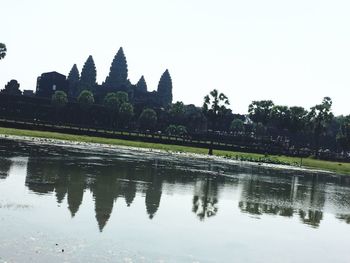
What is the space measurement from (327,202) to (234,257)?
2367cm

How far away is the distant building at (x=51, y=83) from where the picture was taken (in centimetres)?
17525

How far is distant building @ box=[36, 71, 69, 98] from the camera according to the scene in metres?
175

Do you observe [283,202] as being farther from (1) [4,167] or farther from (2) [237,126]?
(2) [237,126]

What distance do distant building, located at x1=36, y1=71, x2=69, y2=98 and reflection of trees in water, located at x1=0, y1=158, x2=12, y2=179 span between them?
459ft

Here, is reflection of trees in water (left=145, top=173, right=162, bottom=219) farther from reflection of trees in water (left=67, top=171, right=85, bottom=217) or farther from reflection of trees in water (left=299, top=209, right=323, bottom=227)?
reflection of trees in water (left=299, top=209, right=323, bottom=227)

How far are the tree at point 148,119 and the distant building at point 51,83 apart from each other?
43.4m

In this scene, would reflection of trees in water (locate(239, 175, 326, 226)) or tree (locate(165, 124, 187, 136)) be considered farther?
tree (locate(165, 124, 187, 136))

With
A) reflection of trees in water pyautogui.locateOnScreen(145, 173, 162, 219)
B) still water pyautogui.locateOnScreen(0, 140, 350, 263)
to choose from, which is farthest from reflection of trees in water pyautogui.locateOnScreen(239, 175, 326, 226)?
reflection of trees in water pyautogui.locateOnScreen(145, 173, 162, 219)

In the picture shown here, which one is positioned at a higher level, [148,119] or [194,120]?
[194,120]

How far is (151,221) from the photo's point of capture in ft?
70.7

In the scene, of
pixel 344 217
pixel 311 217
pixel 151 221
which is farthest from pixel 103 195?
pixel 344 217

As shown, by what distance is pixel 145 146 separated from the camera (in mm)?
94625

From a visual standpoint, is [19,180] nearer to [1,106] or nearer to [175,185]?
[175,185]

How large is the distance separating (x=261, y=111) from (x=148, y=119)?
39.0 m
